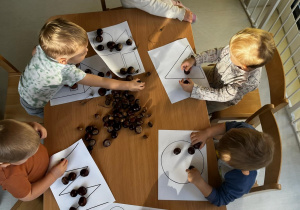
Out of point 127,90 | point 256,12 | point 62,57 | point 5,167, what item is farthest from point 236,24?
point 5,167

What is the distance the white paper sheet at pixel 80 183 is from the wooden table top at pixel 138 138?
2 centimetres

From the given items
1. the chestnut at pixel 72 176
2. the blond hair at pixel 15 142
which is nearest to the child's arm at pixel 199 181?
→ the chestnut at pixel 72 176

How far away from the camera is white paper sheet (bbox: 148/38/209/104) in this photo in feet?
3.18

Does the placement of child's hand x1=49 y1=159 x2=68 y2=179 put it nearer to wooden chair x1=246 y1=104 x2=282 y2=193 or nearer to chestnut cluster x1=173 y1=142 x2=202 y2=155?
chestnut cluster x1=173 y1=142 x2=202 y2=155

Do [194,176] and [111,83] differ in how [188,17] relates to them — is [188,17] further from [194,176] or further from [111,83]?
[194,176]

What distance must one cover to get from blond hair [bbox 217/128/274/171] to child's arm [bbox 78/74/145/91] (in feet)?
1.38

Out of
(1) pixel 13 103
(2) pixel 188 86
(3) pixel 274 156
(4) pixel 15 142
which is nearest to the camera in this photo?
(4) pixel 15 142

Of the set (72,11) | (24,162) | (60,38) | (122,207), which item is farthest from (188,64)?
(72,11)

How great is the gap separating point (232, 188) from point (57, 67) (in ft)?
2.62

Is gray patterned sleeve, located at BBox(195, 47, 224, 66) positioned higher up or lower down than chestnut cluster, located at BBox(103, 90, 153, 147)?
higher up

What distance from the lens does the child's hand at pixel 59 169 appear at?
0.83m

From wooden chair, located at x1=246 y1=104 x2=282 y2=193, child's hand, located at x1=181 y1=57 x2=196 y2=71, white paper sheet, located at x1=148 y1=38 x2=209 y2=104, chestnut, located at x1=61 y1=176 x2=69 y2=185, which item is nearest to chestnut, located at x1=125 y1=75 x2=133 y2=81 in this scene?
white paper sheet, located at x1=148 y1=38 x2=209 y2=104

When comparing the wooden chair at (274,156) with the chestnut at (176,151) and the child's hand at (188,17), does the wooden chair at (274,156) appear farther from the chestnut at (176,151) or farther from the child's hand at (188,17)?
the child's hand at (188,17)

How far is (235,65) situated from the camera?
0.97 meters
